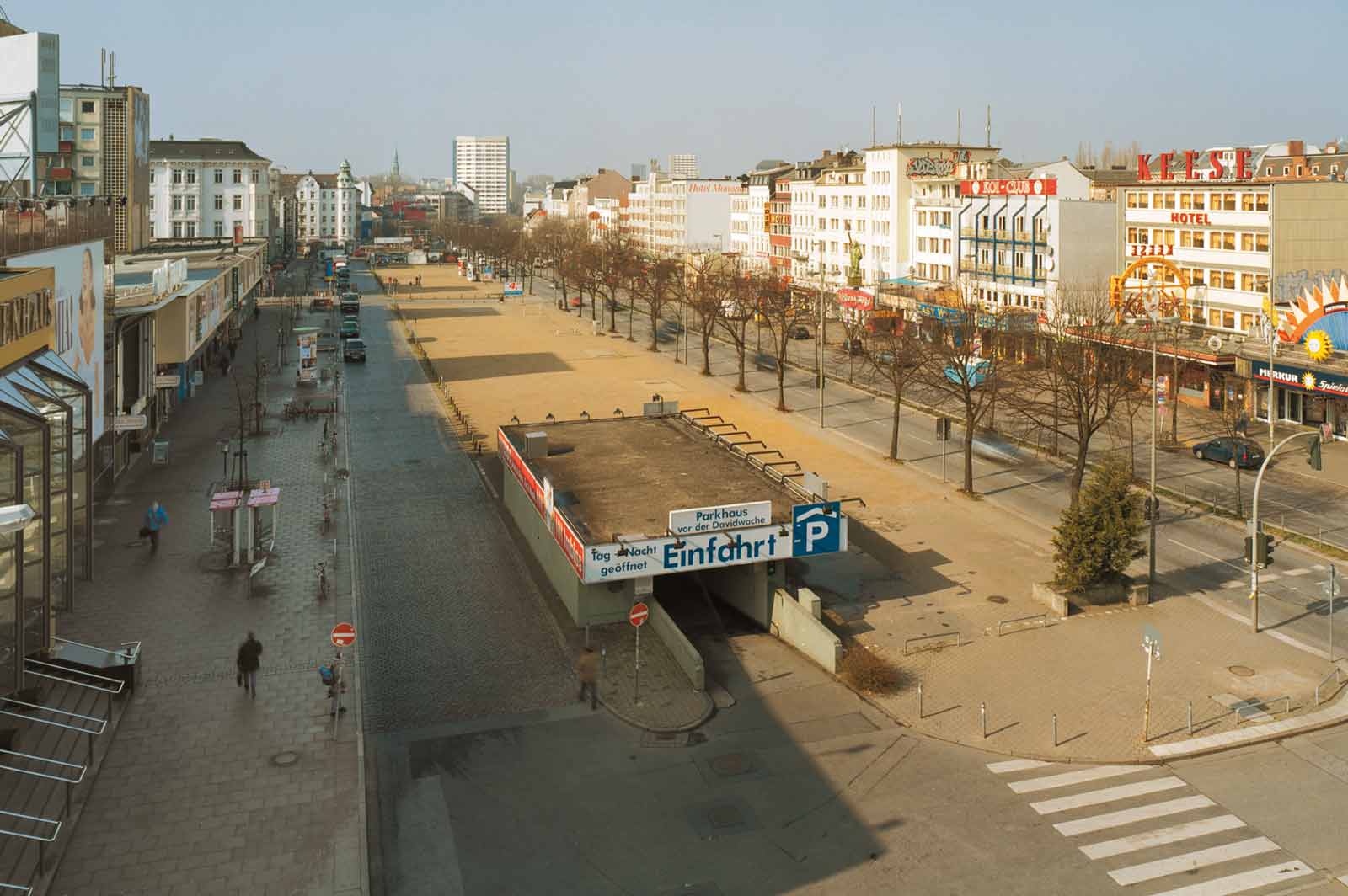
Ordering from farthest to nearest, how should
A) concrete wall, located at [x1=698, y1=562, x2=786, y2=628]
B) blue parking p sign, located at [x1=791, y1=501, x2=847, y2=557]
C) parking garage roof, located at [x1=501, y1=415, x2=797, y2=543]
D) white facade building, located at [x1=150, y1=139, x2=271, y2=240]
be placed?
white facade building, located at [x1=150, y1=139, x2=271, y2=240] → parking garage roof, located at [x1=501, y1=415, x2=797, y2=543] → blue parking p sign, located at [x1=791, y1=501, x2=847, y2=557] → concrete wall, located at [x1=698, y1=562, x2=786, y2=628]

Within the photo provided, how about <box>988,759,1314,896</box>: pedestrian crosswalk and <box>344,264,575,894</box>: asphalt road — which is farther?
<box>344,264,575,894</box>: asphalt road

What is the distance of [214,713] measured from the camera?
70.3ft

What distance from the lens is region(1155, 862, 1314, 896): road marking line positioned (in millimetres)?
16312

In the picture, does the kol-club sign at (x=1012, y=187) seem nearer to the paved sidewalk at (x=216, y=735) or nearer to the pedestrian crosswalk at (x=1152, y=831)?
the paved sidewalk at (x=216, y=735)

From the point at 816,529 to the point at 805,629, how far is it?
2.88 meters

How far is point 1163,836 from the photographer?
17.9 meters

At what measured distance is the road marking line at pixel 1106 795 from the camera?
18797 millimetres

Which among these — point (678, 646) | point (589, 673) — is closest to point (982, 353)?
point (678, 646)

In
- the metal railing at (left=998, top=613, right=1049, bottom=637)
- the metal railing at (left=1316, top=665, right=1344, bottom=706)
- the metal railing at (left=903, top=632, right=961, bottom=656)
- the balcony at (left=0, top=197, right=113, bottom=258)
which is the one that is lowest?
the metal railing at (left=1316, top=665, right=1344, bottom=706)

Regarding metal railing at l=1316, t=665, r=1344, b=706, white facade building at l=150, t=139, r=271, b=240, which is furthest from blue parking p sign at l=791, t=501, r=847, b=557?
white facade building at l=150, t=139, r=271, b=240

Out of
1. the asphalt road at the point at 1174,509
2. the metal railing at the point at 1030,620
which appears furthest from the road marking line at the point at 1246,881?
the metal railing at the point at 1030,620

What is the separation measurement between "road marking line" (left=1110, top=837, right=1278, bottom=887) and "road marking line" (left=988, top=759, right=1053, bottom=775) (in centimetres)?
325

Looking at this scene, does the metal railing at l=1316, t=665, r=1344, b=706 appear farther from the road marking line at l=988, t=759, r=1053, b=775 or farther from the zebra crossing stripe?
the road marking line at l=988, t=759, r=1053, b=775

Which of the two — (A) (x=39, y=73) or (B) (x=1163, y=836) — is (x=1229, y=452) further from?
(A) (x=39, y=73)
